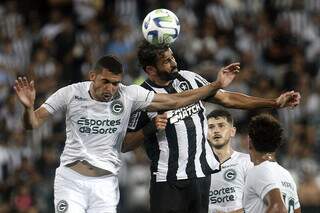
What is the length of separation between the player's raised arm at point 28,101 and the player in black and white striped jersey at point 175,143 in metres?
0.96

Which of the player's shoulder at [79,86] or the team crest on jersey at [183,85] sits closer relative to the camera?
the player's shoulder at [79,86]

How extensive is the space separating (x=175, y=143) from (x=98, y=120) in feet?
2.48

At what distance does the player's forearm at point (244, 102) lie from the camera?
9.48 metres

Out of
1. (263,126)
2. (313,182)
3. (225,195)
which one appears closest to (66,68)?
(313,182)

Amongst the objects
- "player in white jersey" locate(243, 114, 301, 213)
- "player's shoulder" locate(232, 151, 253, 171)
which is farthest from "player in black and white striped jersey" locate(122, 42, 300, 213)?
"player in white jersey" locate(243, 114, 301, 213)

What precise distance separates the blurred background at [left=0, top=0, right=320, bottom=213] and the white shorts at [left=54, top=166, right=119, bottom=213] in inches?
200

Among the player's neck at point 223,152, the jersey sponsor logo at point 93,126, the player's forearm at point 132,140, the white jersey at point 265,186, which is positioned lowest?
the white jersey at point 265,186

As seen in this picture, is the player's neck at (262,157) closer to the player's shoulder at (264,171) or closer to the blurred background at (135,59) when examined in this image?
the player's shoulder at (264,171)

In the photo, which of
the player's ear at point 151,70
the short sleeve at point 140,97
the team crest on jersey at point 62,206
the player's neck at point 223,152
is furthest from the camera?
the player's neck at point 223,152

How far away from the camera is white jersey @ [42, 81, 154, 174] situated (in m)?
9.13

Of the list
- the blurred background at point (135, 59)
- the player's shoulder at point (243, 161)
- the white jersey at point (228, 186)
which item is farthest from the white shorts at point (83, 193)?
the blurred background at point (135, 59)

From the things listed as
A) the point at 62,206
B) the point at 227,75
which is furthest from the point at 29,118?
the point at 227,75

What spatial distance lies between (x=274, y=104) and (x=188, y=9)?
910 centimetres

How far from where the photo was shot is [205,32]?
17.8m
